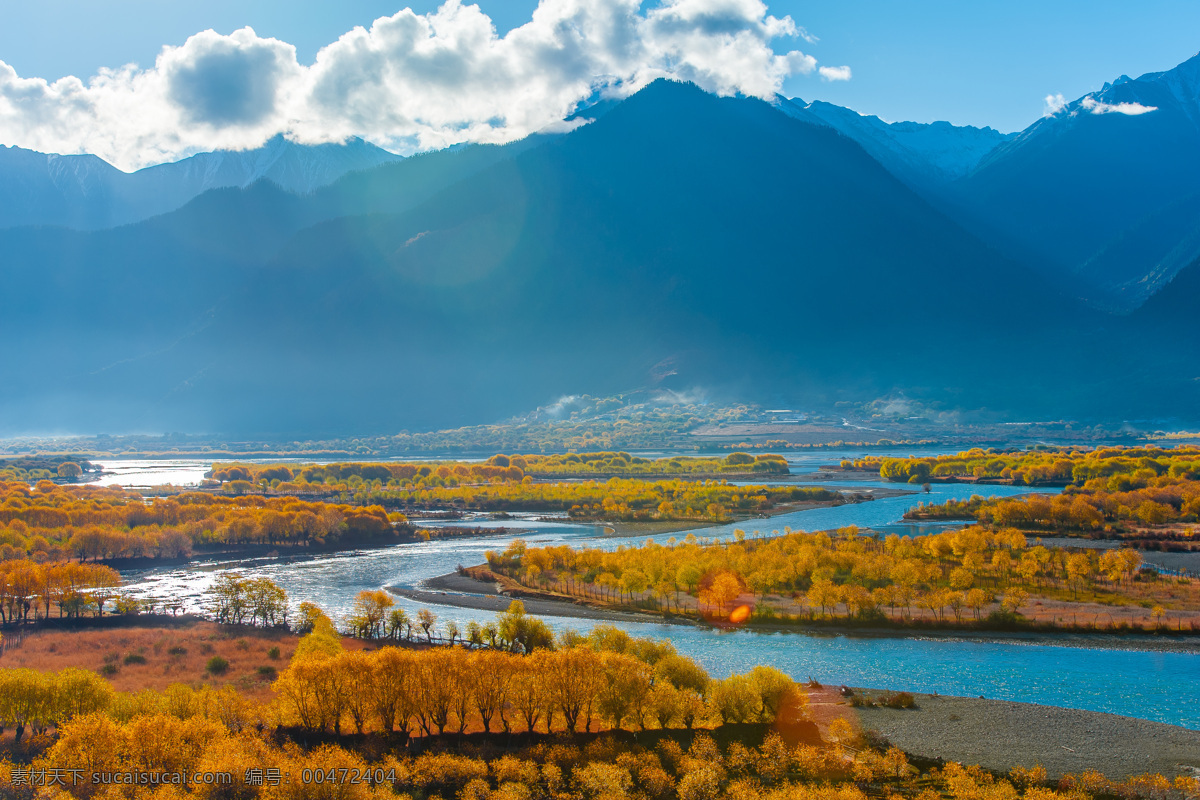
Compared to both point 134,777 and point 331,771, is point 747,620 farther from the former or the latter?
point 134,777

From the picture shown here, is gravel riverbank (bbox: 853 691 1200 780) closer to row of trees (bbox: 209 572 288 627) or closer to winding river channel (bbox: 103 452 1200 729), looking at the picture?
winding river channel (bbox: 103 452 1200 729)

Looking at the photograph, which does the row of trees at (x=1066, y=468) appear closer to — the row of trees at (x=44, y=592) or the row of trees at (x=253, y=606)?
the row of trees at (x=253, y=606)

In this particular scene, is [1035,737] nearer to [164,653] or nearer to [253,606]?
[164,653]

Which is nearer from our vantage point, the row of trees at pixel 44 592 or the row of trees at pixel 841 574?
the row of trees at pixel 841 574

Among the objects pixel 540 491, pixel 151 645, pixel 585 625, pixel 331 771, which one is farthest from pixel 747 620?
pixel 540 491

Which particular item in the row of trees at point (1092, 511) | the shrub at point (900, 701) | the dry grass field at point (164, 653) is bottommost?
the shrub at point (900, 701)

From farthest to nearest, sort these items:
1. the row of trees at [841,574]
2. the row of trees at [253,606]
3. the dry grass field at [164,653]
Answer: the row of trees at [841,574] → the row of trees at [253,606] → the dry grass field at [164,653]

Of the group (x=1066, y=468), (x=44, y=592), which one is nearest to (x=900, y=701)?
(x=44, y=592)

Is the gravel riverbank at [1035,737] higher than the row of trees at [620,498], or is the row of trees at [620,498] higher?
the row of trees at [620,498]

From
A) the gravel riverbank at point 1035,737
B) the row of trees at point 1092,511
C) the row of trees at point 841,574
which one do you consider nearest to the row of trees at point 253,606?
the row of trees at point 841,574
